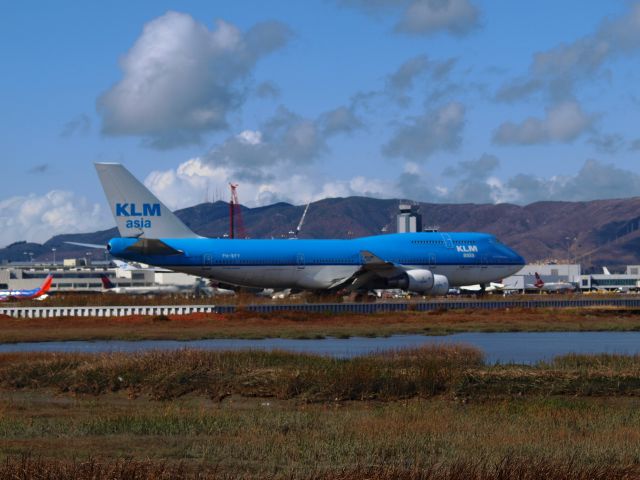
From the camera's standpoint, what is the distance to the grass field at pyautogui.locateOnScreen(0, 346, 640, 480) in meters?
14.6

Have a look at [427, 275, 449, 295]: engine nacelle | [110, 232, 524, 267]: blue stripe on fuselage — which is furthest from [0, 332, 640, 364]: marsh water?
[427, 275, 449, 295]: engine nacelle

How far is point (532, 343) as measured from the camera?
41719 millimetres

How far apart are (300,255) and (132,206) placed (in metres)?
11.1

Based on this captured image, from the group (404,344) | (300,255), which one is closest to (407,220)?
(300,255)

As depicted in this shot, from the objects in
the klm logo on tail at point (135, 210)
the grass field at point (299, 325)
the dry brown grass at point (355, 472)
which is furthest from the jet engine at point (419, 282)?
the dry brown grass at point (355, 472)

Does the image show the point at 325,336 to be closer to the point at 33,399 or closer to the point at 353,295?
the point at 33,399


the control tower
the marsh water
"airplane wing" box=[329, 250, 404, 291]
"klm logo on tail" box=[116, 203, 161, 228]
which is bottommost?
the marsh water

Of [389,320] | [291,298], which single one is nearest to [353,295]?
[291,298]

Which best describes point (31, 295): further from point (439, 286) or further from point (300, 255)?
point (439, 286)

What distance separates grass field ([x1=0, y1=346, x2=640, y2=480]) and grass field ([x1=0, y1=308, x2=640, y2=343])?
15.7 meters

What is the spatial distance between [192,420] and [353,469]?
19.6 ft

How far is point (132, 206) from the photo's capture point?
216 ft

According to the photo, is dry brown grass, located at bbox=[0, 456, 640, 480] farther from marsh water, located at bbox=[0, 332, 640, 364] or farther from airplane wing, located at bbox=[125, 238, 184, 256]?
airplane wing, located at bbox=[125, 238, 184, 256]

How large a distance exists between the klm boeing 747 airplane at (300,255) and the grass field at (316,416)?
34.6 meters
